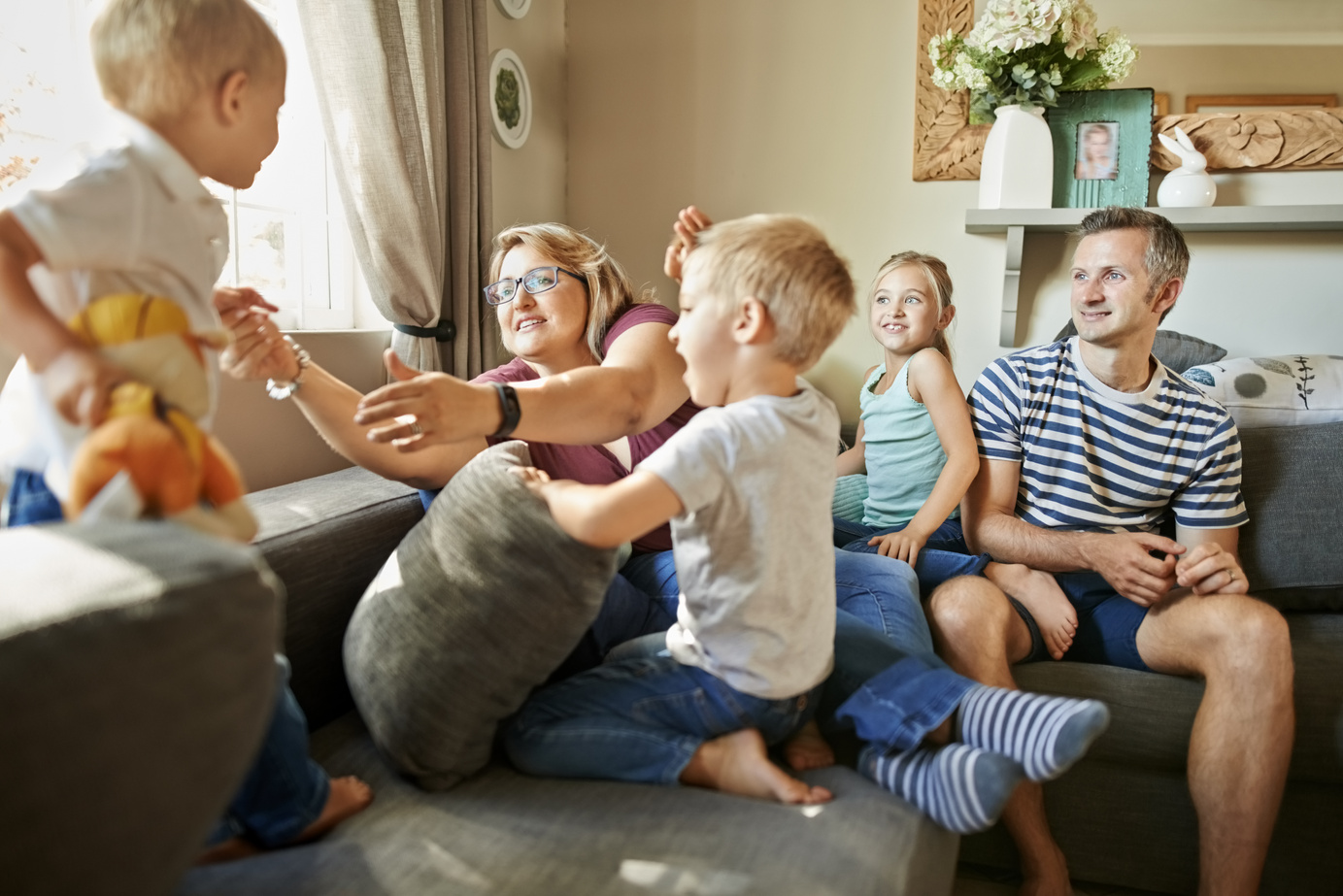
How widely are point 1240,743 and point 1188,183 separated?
1.72 m

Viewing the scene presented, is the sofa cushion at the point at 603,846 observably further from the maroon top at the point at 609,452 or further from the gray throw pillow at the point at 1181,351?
the gray throw pillow at the point at 1181,351

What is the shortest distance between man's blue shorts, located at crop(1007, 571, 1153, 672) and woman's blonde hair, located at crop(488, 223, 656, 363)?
957 mm

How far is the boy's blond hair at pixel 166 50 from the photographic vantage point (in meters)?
0.78

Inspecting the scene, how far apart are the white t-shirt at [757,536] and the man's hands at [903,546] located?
71cm

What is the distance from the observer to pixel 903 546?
1.81 metres

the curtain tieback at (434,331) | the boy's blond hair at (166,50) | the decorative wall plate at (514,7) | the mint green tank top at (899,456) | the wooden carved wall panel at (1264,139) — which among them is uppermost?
the decorative wall plate at (514,7)

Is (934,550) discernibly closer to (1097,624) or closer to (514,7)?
(1097,624)

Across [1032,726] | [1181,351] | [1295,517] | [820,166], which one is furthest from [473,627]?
[820,166]

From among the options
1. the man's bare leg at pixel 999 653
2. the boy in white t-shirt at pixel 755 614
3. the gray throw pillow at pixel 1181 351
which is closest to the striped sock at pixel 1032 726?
the boy in white t-shirt at pixel 755 614

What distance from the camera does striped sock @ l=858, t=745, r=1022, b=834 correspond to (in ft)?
3.23

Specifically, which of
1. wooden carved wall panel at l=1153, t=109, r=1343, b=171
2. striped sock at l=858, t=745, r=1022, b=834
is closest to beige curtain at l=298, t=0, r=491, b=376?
striped sock at l=858, t=745, r=1022, b=834

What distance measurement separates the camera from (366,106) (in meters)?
1.89

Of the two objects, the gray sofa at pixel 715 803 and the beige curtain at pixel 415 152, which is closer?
the gray sofa at pixel 715 803

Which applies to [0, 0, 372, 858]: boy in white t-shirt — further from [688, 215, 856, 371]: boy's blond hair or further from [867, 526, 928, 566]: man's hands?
[867, 526, 928, 566]: man's hands
